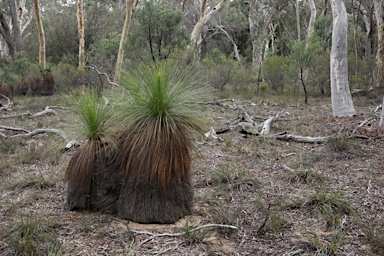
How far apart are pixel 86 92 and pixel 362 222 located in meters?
3.09

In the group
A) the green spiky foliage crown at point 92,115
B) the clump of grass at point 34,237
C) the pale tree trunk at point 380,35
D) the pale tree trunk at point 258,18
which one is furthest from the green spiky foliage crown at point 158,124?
the pale tree trunk at point 258,18

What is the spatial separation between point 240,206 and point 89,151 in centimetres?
176

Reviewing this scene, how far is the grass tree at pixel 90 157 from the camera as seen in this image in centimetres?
405

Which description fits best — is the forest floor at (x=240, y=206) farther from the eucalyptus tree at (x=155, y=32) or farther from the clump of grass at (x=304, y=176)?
the eucalyptus tree at (x=155, y=32)

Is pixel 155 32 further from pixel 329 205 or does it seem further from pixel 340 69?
pixel 329 205

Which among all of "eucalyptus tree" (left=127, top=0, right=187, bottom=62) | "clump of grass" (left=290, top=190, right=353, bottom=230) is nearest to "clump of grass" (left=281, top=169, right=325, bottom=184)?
"clump of grass" (left=290, top=190, right=353, bottom=230)

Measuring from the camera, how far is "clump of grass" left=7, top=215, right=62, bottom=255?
10.6 ft

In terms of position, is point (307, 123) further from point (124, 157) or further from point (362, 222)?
point (124, 157)

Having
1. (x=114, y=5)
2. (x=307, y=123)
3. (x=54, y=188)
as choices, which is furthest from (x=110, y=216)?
(x=114, y=5)

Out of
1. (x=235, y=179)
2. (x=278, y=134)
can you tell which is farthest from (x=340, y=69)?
(x=235, y=179)

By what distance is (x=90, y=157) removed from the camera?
4.06 meters

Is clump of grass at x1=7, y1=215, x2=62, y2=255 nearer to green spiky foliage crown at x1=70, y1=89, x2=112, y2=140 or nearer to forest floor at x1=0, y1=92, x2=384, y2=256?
forest floor at x1=0, y1=92, x2=384, y2=256

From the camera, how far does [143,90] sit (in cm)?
385

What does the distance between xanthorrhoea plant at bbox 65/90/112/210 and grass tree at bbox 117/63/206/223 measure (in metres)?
0.25
